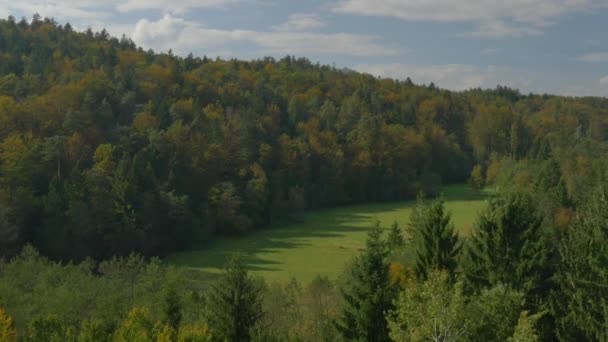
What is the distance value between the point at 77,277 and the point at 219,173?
44280 mm

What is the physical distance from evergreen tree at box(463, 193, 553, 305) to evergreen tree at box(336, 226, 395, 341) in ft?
17.4

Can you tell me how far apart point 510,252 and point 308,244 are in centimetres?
4003

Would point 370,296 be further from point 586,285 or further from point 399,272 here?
point 399,272

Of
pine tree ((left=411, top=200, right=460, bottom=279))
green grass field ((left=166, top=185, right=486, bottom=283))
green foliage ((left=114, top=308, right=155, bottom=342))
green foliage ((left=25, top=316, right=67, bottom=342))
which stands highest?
pine tree ((left=411, top=200, right=460, bottom=279))

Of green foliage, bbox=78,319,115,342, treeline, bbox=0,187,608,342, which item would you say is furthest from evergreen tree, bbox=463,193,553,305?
green foliage, bbox=78,319,115,342

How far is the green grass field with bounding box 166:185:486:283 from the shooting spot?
5506 cm

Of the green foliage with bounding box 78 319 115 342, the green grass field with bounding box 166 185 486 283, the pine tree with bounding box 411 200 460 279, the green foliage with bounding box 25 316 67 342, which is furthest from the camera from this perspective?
the green grass field with bounding box 166 185 486 283

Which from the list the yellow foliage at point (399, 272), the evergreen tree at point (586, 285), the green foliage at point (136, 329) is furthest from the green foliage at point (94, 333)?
the evergreen tree at point (586, 285)

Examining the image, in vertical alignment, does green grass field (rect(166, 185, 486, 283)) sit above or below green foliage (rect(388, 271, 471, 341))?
below

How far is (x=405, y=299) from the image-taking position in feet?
64.2

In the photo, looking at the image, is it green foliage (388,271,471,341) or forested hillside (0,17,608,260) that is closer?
green foliage (388,271,471,341)

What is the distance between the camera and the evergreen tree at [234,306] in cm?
2580

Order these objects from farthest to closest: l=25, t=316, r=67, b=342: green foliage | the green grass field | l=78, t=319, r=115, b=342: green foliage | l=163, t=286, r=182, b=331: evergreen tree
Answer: the green grass field → l=163, t=286, r=182, b=331: evergreen tree → l=25, t=316, r=67, b=342: green foliage → l=78, t=319, r=115, b=342: green foliage

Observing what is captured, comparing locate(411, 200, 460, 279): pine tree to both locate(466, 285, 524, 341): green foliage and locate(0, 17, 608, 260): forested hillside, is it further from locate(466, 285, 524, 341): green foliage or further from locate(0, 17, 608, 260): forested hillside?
locate(0, 17, 608, 260): forested hillside
